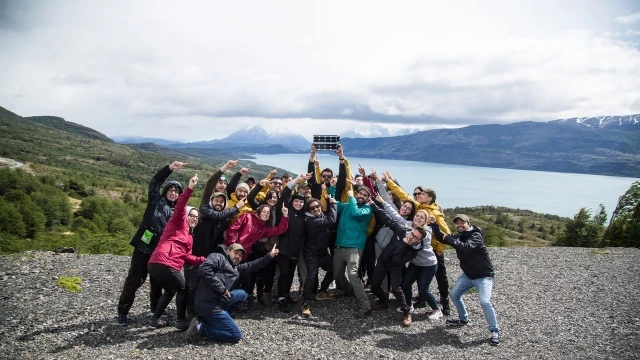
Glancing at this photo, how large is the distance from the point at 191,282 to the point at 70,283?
15.6 feet

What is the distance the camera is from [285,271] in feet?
24.9

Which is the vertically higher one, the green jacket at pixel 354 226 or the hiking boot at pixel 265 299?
the green jacket at pixel 354 226

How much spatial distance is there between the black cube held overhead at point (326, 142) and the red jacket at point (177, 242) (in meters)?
4.28

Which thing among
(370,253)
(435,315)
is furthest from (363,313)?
(435,315)

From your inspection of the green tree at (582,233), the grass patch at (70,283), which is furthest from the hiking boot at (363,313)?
the green tree at (582,233)

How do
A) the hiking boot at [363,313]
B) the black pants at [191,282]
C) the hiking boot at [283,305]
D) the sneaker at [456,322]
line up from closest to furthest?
the black pants at [191,282], the sneaker at [456,322], the hiking boot at [363,313], the hiking boot at [283,305]

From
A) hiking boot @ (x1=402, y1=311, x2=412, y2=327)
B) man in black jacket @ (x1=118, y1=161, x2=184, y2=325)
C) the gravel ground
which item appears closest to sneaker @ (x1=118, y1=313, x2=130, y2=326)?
man in black jacket @ (x1=118, y1=161, x2=184, y2=325)

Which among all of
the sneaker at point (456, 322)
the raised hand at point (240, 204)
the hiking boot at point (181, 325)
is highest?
the raised hand at point (240, 204)

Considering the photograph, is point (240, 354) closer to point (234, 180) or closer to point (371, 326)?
point (371, 326)

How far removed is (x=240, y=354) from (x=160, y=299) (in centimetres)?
208

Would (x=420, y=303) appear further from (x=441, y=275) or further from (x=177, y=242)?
(x=177, y=242)

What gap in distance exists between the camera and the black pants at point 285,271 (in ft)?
24.8

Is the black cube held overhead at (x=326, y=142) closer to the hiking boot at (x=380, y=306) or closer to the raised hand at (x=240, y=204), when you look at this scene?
the raised hand at (x=240, y=204)

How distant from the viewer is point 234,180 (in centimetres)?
854
